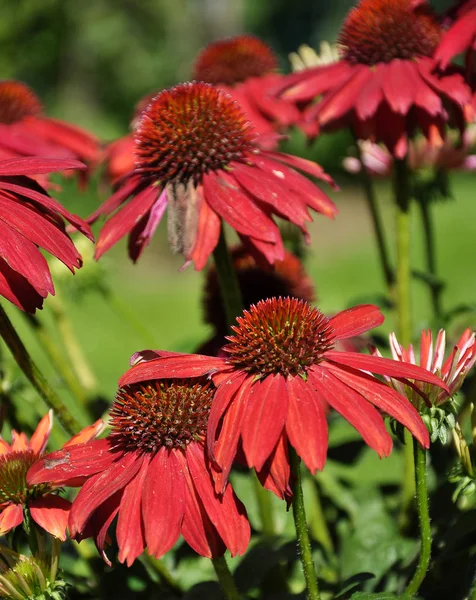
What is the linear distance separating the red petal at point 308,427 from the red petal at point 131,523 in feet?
0.42

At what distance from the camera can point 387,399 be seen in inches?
26.4

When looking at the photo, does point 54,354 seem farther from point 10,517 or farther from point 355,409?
point 355,409

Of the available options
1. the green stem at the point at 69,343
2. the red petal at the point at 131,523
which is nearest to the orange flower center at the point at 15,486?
the red petal at the point at 131,523

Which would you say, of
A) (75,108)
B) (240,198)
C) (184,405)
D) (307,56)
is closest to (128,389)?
(184,405)

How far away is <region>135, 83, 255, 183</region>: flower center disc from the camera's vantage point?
920 mm

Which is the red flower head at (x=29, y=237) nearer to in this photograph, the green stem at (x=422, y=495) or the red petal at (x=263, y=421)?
the red petal at (x=263, y=421)

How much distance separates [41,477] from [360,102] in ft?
1.86

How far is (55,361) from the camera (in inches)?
44.3

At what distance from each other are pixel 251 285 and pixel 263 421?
59cm

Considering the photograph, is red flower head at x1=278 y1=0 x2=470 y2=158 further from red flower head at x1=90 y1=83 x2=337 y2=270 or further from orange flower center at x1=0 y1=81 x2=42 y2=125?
orange flower center at x1=0 y1=81 x2=42 y2=125

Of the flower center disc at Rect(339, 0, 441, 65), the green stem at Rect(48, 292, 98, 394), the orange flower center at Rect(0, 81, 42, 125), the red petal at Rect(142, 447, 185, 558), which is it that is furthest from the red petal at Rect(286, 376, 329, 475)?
the orange flower center at Rect(0, 81, 42, 125)

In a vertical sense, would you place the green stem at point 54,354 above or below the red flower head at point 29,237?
below

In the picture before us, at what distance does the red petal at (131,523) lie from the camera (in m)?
0.65

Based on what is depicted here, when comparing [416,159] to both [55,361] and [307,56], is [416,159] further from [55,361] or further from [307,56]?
[55,361]
